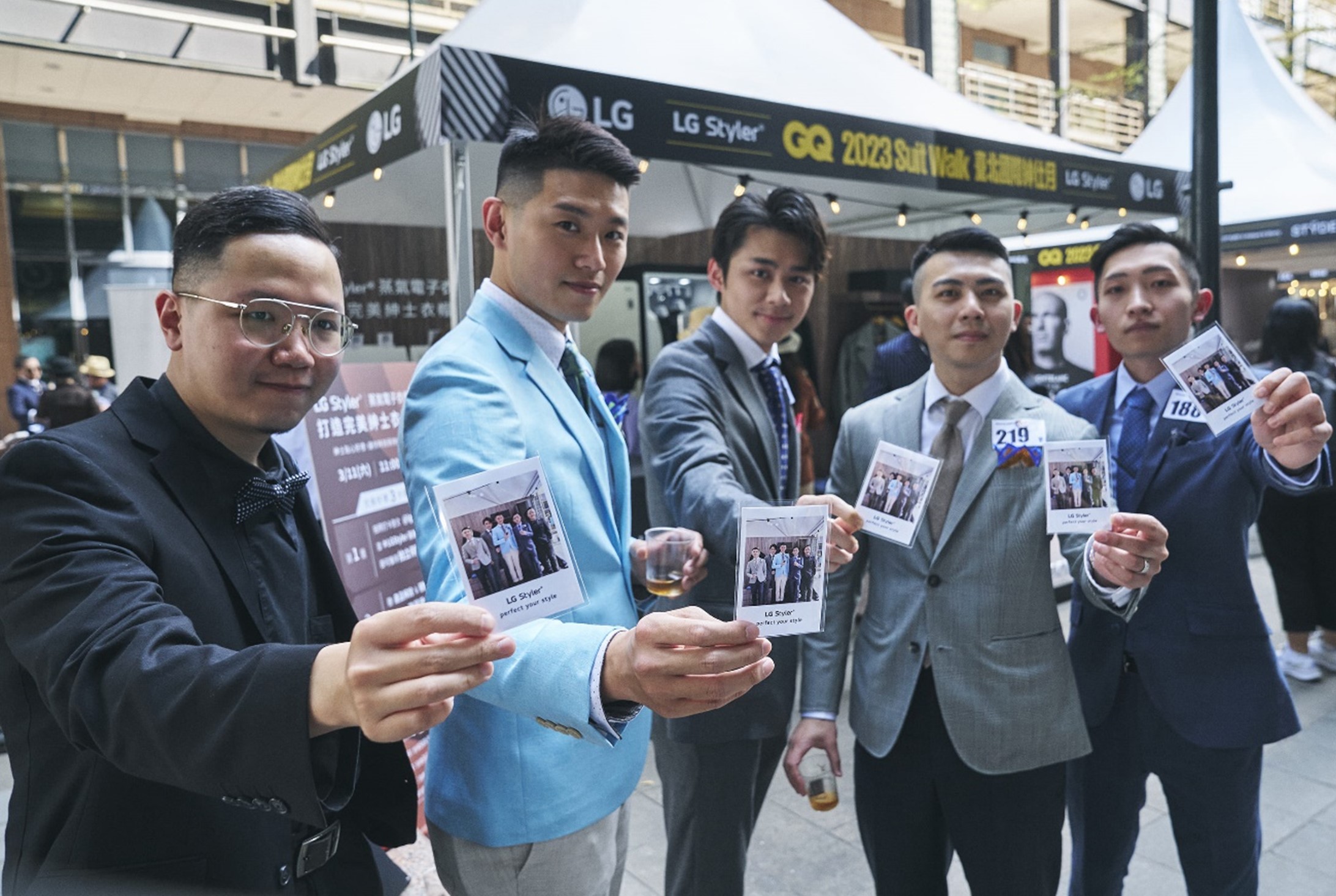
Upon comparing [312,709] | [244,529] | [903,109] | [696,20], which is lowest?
[312,709]

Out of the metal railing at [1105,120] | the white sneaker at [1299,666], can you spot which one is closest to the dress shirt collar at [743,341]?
the white sneaker at [1299,666]

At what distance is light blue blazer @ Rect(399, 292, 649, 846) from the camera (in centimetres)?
125

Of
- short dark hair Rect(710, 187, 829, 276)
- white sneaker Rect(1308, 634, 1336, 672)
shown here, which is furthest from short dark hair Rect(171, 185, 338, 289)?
white sneaker Rect(1308, 634, 1336, 672)

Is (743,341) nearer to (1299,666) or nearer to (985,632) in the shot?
(985,632)

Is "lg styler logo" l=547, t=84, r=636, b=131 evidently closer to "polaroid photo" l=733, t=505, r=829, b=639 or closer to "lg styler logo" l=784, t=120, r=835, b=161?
"lg styler logo" l=784, t=120, r=835, b=161

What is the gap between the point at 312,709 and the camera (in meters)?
0.84

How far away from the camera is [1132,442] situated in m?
2.20

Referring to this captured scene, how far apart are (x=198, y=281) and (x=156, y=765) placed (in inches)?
26.0

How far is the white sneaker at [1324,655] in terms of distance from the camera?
4672mm

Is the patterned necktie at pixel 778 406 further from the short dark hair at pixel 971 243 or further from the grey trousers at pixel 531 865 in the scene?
the grey trousers at pixel 531 865

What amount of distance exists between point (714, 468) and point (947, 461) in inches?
21.8

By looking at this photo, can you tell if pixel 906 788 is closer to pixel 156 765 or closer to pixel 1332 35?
pixel 156 765

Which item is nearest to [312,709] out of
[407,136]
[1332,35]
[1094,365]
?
[407,136]

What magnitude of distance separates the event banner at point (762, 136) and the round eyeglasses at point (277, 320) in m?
2.25
